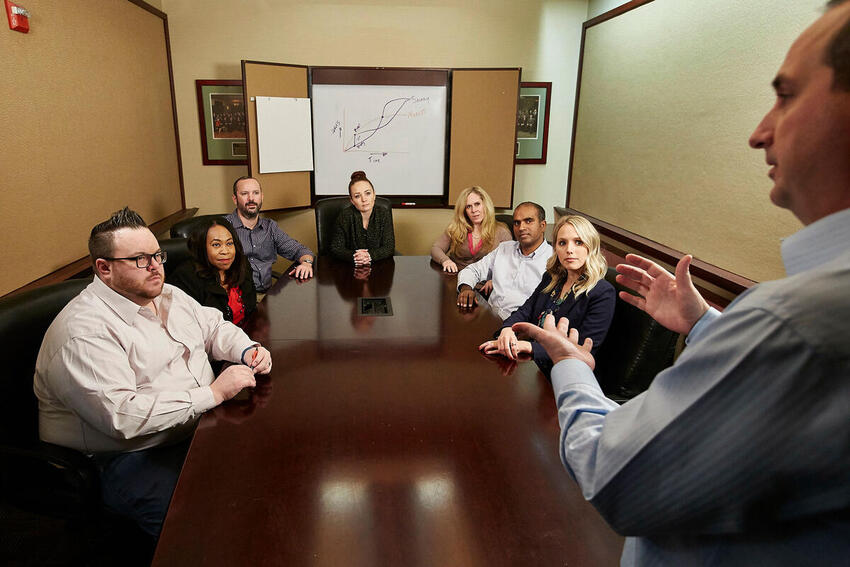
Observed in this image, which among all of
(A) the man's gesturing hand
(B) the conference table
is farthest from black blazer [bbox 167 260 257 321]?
(A) the man's gesturing hand

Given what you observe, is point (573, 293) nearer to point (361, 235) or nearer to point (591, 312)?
point (591, 312)

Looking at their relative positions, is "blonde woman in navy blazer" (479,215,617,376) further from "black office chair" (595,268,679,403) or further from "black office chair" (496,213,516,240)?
"black office chair" (496,213,516,240)

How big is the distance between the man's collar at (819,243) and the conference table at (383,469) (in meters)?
0.62

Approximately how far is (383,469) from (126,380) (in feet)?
2.56

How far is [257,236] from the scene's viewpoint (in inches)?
134

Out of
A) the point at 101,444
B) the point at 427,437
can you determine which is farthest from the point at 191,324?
the point at 427,437

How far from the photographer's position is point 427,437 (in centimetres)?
122

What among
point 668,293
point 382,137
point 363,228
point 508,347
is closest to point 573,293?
point 508,347

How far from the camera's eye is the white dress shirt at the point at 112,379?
4.33 ft

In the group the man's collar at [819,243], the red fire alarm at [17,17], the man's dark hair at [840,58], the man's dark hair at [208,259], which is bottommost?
the man's dark hair at [208,259]

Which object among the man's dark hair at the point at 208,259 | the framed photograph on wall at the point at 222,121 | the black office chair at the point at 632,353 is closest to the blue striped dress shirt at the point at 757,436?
the black office chair at the point at 632,353

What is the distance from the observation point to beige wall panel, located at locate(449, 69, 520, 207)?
4.27 m

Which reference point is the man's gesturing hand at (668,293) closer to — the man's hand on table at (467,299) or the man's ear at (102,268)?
the man's hand on table at (467,299)

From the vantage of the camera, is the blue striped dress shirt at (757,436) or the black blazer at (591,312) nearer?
the blue striped dress shirt at (757,436)
